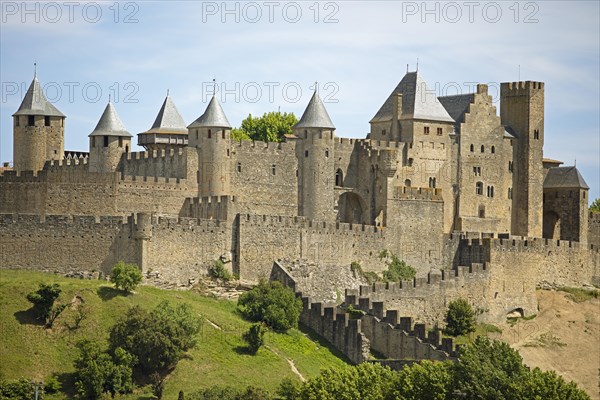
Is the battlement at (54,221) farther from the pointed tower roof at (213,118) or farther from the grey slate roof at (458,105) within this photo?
the grey slate roof at (458,105)

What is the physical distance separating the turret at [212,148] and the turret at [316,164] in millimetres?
5425

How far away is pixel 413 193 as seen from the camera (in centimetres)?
10419

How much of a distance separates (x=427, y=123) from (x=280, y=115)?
802 inches

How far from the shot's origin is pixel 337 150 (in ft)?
344

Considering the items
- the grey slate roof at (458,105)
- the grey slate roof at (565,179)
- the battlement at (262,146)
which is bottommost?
the grey slate roof at (565,179)

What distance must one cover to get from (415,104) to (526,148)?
9.19 m

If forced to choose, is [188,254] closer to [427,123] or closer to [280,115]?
[427,123]

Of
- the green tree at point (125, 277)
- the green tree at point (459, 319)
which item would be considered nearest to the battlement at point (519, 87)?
the green tree at point (459, 319)

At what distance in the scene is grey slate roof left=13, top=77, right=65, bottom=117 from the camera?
325ft

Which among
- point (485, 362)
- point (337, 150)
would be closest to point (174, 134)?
point (337, 150)

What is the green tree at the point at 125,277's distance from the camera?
84.2 meters

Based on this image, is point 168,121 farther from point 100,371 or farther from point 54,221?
point 100,371

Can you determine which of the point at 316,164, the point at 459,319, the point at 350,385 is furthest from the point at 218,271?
the point at 350,385

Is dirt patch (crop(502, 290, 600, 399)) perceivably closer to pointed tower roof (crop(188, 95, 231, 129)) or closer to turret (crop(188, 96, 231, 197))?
turret (crop(188, 96, 231, 197))
